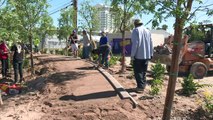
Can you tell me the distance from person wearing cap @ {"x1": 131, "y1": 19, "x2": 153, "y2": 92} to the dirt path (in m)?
0.77

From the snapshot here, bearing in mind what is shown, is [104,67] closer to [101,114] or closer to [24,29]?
[24,29]

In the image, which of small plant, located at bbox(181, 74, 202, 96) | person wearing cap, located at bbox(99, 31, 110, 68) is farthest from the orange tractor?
small plant, located at bbox(181, 74, 202, 96)

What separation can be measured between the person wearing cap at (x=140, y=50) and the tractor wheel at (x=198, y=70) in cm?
A: 662

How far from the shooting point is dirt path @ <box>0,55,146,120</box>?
6910 millimetres

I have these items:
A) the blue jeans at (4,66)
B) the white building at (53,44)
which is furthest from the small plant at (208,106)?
the white building at (53,44)

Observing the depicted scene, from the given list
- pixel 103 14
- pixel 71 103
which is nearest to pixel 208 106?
pixel 71 103

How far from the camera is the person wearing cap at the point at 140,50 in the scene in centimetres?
830

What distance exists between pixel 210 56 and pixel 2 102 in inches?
390

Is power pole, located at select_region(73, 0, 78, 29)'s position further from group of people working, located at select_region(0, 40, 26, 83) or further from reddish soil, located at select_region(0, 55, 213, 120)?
reddish soil, located at select_region(0, 55, 213, 120)

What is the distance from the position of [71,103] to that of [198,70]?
8525 mm

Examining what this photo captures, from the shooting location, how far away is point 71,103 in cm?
761

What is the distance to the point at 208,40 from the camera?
15.3 m

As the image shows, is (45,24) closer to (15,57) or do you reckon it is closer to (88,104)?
(15,57)

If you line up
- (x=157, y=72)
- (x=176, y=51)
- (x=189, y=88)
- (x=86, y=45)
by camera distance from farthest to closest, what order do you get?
(x=86, y=45)
(x=157, y=72)
(x=189, y=88)
(x=176, y=51)
